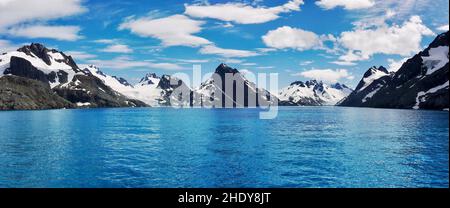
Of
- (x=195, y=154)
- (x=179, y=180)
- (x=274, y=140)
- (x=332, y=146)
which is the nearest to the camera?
(x=179, y=180)

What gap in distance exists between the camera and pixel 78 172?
5228cm

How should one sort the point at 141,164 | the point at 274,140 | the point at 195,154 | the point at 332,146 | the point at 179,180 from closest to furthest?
the point at 179,180 → the point at 141,164 → the point at 195,154 → the point at 332,146 → the point at 274,140

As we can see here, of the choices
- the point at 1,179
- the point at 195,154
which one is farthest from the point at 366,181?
the point at 1,179

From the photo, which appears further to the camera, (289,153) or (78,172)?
(289,153)

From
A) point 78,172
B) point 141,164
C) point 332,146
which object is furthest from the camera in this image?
point 332,146
